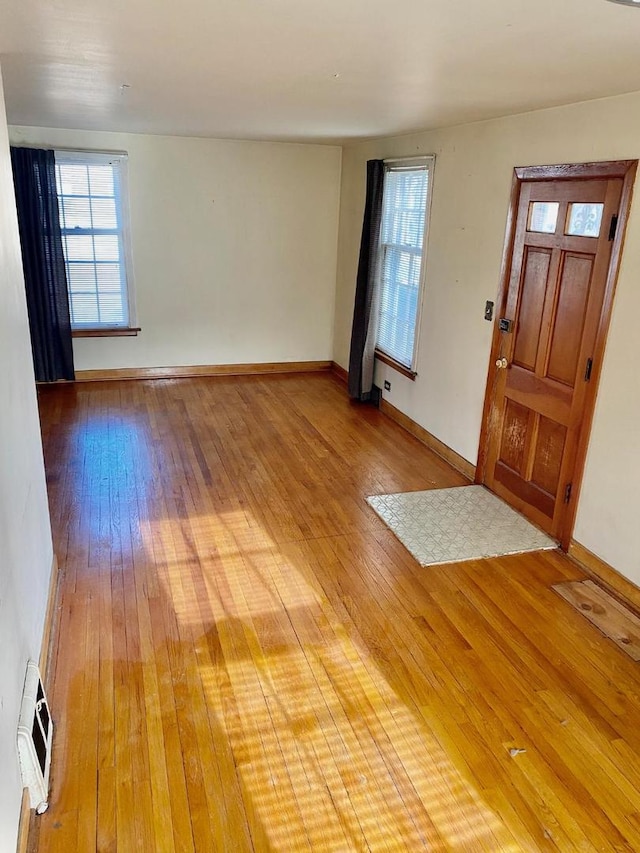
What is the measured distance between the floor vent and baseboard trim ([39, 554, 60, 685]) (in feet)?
1.07

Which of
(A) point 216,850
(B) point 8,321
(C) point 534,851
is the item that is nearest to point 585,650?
(C) point 534,851

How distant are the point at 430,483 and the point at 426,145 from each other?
99.1 inches

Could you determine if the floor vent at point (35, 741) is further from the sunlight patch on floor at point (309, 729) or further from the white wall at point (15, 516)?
the sunlight patch on floor at point (309, 729)

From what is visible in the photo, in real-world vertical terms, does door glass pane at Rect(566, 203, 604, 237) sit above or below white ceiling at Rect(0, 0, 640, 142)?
below

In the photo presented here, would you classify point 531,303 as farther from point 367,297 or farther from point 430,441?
point 367,297

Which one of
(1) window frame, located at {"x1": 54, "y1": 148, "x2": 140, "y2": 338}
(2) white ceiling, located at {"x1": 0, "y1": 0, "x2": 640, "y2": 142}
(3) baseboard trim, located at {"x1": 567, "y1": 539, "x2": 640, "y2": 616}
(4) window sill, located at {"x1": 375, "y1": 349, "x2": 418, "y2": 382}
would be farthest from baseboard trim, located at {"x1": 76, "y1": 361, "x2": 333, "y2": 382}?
(3) baseboard trim, located at {"x1": 567, "y1": 539, "x2": 640, "y2": 616}

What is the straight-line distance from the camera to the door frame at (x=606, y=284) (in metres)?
2.94

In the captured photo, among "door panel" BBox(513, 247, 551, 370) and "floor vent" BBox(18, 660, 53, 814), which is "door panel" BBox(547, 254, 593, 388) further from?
"floor vent" BBox(18, 660, 53, 814)

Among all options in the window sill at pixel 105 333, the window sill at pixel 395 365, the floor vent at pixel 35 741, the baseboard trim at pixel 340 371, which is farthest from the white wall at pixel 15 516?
the baseboard trim at pixel 340 371

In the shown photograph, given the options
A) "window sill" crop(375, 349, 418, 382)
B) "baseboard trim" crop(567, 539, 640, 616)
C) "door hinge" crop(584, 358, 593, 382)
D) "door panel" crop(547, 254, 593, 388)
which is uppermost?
"door panel" crop(547, 254, 593, 388)

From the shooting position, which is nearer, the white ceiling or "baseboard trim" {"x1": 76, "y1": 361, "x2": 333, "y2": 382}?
the white ceiling

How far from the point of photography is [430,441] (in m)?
4.91

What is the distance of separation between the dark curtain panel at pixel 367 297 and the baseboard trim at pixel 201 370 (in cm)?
111

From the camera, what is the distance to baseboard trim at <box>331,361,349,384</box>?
654cm
